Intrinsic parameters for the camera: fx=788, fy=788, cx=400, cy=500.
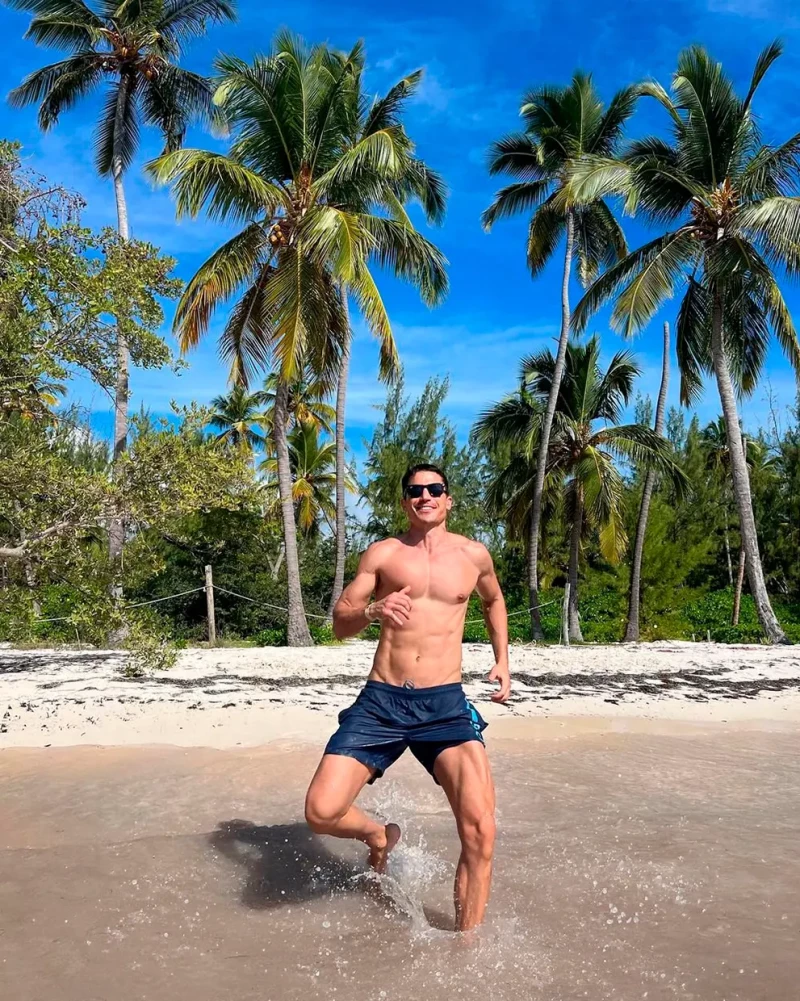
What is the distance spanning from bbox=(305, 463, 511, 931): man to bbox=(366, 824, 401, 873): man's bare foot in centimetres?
10

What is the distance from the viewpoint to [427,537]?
3.41 m

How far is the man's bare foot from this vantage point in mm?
3541

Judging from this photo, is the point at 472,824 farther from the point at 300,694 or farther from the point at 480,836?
the point at 300,694

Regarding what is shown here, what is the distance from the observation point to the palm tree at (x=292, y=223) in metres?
14.3

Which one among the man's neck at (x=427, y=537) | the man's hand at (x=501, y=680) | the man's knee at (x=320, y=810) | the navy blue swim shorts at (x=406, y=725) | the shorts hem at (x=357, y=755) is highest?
the man's neck at (x=427, y=537)

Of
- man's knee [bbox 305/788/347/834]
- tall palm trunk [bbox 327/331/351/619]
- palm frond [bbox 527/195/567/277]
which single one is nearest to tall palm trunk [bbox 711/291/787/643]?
palm frond [bbox 527/195/567/277]

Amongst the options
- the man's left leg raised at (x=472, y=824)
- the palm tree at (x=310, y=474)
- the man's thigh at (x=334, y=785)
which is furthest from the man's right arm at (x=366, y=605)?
the palm tree at (x=310, y=474)

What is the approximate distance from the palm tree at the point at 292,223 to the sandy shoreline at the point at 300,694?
16.2 ft

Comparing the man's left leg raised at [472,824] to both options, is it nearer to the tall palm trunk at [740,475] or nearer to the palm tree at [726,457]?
the tall palm trunk at [740,475]

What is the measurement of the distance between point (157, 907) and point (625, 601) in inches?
751

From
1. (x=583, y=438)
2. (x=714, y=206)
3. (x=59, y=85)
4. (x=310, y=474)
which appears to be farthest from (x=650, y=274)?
(x=310, y=474)

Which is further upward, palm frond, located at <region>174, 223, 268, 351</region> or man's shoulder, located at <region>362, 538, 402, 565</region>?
palm frond, located at <region>174, 223, 268, 351</region>

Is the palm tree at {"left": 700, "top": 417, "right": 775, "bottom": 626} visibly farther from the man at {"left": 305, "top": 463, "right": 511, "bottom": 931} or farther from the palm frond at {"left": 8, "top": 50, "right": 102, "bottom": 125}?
the man at {"left": 305, "top": 463, "right": 511, "bottom": 931}

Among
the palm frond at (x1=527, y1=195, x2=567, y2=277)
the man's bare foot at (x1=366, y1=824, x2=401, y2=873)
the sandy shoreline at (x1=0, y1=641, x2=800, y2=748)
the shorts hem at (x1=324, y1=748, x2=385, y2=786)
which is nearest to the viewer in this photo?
the shorts hem at (x1=324, y1=748, x2=385, y2=786)
